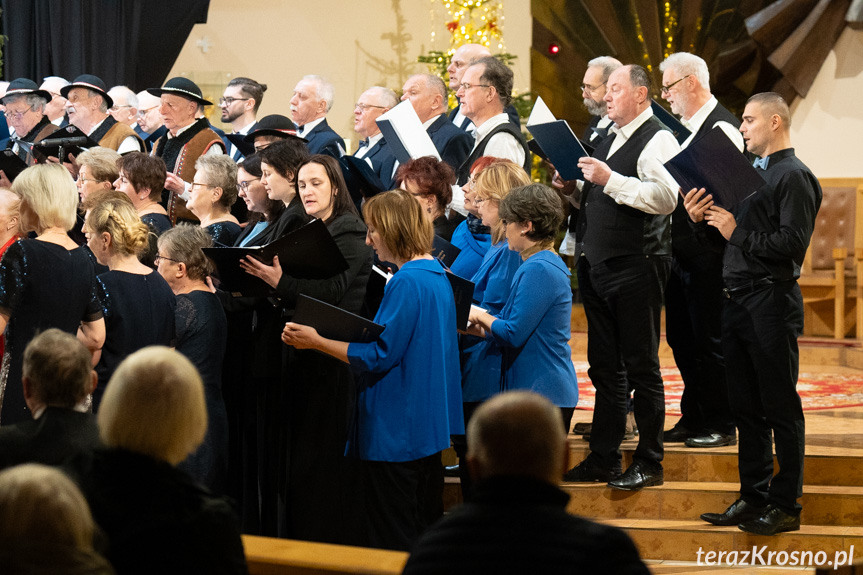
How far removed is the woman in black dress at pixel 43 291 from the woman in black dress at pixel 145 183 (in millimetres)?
880

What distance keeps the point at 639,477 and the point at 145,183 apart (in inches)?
97.0

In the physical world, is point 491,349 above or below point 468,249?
below

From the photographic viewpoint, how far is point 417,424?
126 inches

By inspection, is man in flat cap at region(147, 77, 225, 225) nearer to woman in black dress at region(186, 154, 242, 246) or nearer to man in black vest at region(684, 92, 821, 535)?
woman in black dress at region(186, 154, 242, 246)

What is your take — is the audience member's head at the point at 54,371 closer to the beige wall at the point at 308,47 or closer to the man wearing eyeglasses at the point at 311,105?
the man wearing eyeglasses at the point at 311,105

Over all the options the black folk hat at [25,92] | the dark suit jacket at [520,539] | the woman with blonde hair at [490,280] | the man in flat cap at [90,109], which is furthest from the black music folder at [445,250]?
the black folk hat at [25,92]

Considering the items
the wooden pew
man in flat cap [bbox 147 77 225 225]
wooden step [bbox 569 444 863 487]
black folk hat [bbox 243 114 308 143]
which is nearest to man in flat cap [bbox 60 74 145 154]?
man in flat cap [bbox 147 77 225 225]

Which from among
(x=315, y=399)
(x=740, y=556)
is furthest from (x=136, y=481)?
(x=740, y=556)

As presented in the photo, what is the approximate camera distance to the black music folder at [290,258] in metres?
3.46

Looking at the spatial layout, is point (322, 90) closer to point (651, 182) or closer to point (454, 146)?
point (454, 146)

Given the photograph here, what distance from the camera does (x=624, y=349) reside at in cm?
427

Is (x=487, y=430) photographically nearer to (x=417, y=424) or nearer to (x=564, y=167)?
Answer: (x=417, y=424)

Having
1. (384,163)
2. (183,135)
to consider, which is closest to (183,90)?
(183,135)

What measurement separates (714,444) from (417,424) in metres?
2.04
